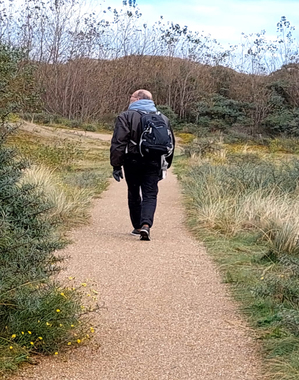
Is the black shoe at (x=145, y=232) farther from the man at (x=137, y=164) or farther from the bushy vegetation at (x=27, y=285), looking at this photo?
the bushy vegetation at (x=27, y=285)

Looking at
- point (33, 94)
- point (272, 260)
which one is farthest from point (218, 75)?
point (272, 260)

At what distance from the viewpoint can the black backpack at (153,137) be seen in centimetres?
714

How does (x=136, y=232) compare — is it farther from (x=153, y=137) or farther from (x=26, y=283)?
(x=26, y=283)

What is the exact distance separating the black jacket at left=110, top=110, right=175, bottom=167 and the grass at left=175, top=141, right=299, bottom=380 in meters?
1.42

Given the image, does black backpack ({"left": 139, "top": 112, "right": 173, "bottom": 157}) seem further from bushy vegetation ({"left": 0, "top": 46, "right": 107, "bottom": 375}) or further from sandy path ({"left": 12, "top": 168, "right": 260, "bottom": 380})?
bushy vegetation ({"left": 0, "top": 46, "right": 107, "bottom": 375})

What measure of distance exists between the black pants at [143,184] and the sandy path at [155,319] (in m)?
0.36

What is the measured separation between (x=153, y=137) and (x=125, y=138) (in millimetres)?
341

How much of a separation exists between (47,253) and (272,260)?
3.22m

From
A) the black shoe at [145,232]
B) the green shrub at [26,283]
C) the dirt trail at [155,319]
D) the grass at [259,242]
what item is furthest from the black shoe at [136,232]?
the green shrub at [26,283]

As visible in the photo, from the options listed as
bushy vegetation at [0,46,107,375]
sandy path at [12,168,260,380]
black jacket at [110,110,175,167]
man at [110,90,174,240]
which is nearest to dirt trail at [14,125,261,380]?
sandy path at [12,168,260,380]

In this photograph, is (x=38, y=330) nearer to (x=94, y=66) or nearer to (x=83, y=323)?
(x=83, y=323)

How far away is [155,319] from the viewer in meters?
4.47

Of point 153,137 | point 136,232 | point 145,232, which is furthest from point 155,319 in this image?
point 136,232

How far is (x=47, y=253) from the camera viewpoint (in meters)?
3.76
